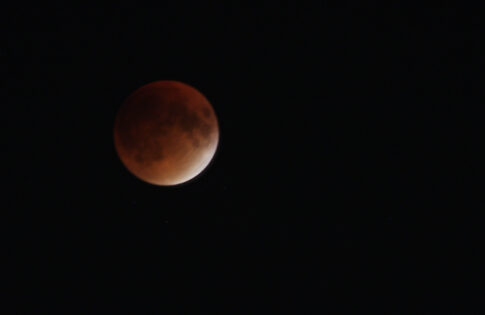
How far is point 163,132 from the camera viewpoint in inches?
99.3

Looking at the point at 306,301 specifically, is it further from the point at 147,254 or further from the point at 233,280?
the point at 147,254

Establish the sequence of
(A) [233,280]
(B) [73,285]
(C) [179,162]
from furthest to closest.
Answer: (A) [233,280]
(B) [73,285]
(C) [179,162]

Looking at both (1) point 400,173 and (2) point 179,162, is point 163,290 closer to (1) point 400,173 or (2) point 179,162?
(2) point 179,162

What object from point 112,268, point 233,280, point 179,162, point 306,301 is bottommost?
point 306,301

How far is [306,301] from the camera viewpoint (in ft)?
11.2

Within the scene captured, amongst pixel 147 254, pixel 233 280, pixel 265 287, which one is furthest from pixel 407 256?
pixel 147 254

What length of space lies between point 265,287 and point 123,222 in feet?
5.86

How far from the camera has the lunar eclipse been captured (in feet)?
8.23

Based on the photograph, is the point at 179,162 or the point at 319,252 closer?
the point at 179,162

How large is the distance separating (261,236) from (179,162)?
1.43 meters

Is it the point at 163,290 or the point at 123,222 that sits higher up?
the point at 123,222

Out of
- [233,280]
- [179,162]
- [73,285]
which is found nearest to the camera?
[179,162]

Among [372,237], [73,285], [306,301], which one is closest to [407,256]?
[372,237]

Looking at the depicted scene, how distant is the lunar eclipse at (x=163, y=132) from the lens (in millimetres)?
2510
